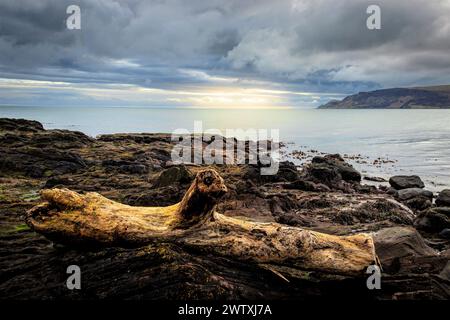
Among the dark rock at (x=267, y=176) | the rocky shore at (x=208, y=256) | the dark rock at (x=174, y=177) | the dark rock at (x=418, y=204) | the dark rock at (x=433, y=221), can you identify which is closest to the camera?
the rocky shore at (x=208, y=256)

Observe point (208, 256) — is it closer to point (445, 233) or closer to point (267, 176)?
point (445, 233)

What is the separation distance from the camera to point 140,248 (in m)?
10.1

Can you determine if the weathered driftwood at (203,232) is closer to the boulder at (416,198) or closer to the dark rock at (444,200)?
the boulder at (416,198)

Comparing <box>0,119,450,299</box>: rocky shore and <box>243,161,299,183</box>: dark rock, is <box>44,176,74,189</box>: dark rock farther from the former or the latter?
<box>243,161,299,183</box>: dark rock

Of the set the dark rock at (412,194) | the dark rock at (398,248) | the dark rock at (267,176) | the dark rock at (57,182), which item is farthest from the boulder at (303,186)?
the dark rock at (398,248)

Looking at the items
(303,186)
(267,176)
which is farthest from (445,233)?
(267,176)

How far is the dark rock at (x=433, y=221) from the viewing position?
2059 centimetres

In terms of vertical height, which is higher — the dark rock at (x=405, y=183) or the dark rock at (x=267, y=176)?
the dark rock at (x=267, y=176)

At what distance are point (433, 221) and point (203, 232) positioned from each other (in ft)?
51.5

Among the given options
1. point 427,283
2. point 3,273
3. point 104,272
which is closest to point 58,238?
point 3,273

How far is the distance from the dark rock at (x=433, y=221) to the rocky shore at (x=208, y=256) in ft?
0.16

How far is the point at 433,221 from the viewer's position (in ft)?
68.3

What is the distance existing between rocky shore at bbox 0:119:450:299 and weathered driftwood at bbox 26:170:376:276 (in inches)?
11.7
